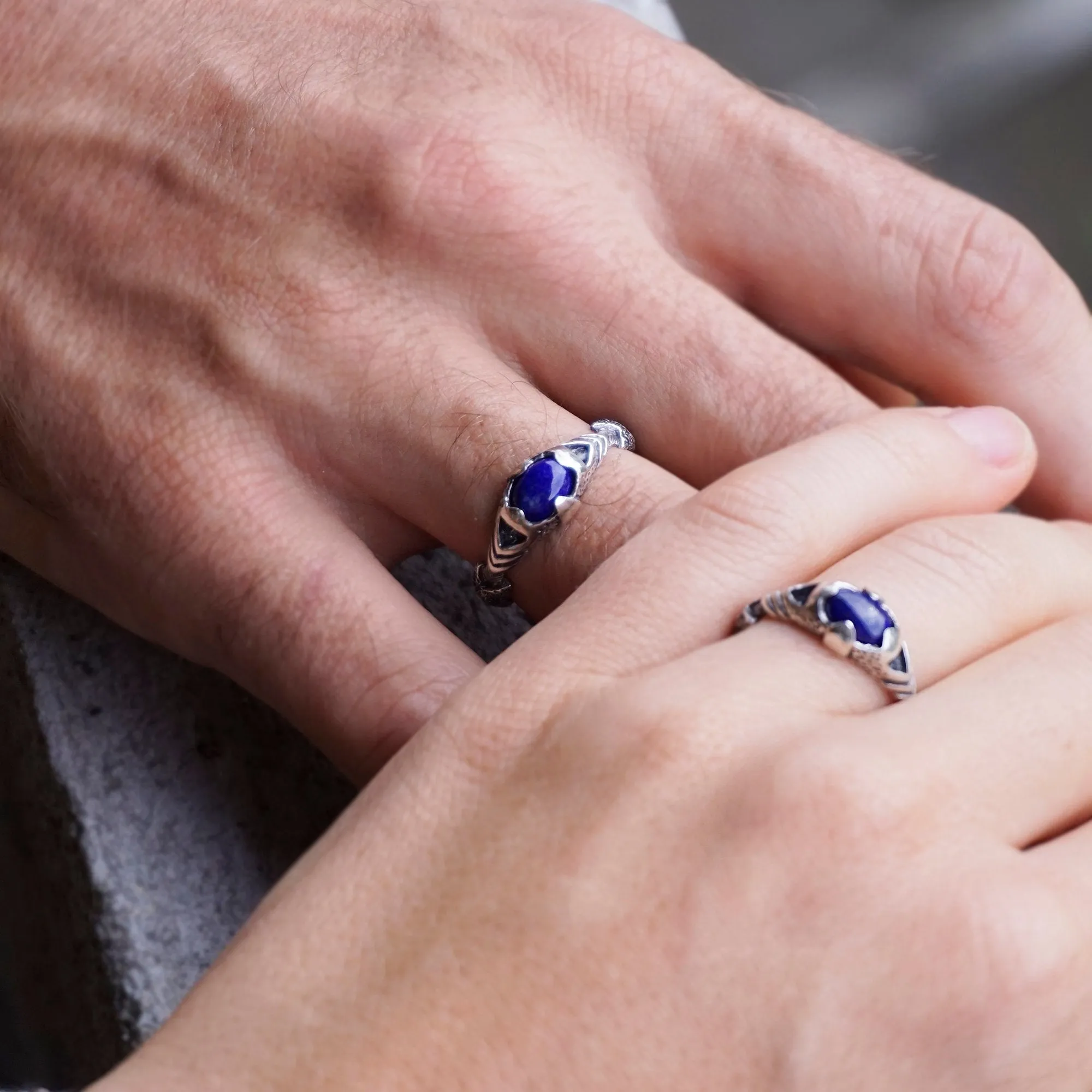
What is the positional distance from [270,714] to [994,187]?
4.09ft

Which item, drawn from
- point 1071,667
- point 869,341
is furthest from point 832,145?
point 1071,667

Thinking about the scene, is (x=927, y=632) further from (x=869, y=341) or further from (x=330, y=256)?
(x=330, y=256)

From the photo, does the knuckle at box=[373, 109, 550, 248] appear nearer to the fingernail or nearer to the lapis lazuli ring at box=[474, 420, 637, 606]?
the lapis lazuli ring at box=[474, 420, 637, 606]

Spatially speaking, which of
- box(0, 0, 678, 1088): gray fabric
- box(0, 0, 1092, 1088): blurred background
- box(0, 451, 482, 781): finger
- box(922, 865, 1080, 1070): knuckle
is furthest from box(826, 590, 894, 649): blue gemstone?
box(0, 0, 1092, 1088): blurred background

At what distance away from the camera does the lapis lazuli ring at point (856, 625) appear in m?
0.54

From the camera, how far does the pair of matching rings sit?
0.54 metres

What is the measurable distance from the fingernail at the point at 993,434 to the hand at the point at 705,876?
114mm

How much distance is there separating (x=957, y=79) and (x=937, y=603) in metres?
1.24

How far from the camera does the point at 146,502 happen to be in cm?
77

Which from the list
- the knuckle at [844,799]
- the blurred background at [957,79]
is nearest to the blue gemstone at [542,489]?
the knuckle at [844,799]

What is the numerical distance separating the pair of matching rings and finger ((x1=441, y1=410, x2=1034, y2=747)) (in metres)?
0.03

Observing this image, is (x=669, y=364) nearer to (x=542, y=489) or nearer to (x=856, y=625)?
(x=542, y=489)

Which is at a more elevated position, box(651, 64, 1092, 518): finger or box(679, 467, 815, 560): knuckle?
box(651, 64, 1092, 518): finger

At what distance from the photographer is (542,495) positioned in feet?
2.20
